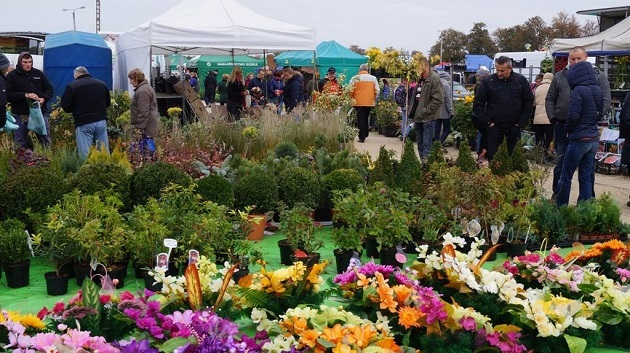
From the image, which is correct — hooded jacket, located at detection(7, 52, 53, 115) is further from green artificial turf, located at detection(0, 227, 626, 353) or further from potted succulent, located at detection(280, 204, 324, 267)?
potted succulent, located at detection(280, 204, 324, 267)

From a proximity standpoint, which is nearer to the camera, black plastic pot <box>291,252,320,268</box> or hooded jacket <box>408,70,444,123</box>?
black plastic pot <box>291,252,320,268</box>

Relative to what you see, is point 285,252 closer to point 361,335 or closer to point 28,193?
point 28,193

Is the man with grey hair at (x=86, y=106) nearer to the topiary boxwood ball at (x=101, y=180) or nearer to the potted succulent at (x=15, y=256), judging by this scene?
the topiary boxwood ball at (x=101, y=180)

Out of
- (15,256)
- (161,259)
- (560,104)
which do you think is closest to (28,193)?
(15,256)

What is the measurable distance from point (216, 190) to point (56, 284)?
1.59 metres

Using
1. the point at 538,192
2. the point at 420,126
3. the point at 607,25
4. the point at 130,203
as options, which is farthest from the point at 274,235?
the point at 607,25

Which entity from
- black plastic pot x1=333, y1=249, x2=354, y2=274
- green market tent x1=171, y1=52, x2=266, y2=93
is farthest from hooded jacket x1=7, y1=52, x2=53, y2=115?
green market tent x1=171, y1=52, x2=266, y2=93

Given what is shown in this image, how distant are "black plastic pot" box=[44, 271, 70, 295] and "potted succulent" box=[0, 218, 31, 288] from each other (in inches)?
9.2

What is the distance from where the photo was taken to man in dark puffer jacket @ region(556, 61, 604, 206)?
21.5ft

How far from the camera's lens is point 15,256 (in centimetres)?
445

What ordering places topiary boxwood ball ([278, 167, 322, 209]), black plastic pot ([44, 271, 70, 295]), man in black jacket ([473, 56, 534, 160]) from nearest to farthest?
black plastic pot ([44, 271, 70, 295]) < topiary boxwood ball ([278, 167, 322, 209]) < man in black jacket ([473, 56, 534, 160])

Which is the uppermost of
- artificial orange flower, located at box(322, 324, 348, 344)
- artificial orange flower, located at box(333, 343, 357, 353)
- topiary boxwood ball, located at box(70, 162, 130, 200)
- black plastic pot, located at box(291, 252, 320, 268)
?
topiary boxwood ball, located at box(70, 162, 130, 200)

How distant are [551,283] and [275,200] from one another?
289 cm

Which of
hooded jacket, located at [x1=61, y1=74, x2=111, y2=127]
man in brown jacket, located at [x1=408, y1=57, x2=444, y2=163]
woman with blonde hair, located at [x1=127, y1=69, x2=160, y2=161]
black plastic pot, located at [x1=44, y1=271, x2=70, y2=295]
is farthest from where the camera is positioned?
man in brown jacket, located at [x1=408, y1=57, x2=444, y2=163]
